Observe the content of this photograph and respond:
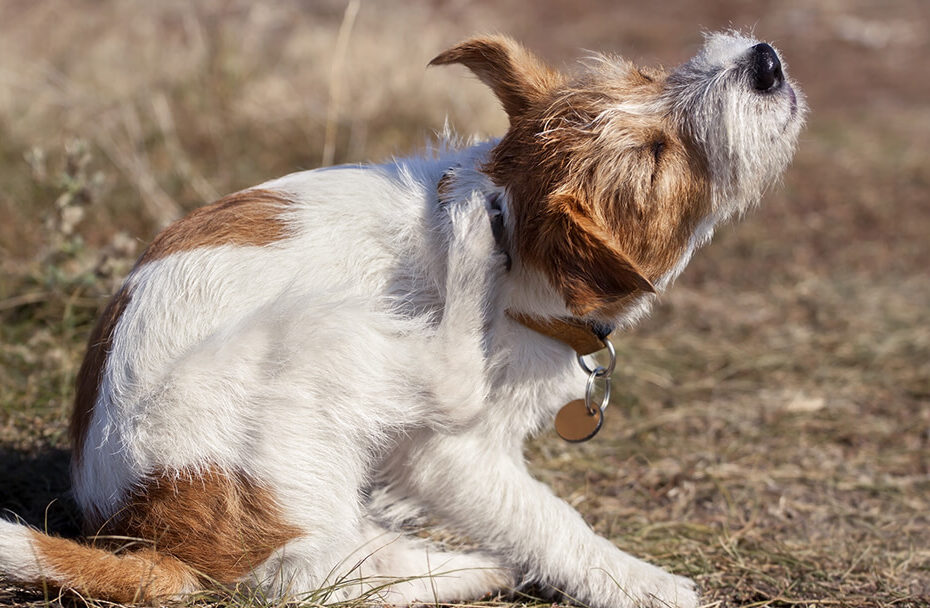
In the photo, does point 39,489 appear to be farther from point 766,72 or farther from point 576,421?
point 766,72

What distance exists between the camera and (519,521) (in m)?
2.71

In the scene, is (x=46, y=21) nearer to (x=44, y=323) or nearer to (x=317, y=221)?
(x=44, y=323)

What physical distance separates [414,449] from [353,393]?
0.36 meters

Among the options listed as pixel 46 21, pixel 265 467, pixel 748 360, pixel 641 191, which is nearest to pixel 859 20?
pixel 748 360

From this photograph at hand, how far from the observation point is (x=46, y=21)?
8297 millimetres

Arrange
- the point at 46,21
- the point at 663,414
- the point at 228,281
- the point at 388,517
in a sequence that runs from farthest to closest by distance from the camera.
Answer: the point at 46,21 < the point at 663,414 < the point at 388,517 < the point at 228,281

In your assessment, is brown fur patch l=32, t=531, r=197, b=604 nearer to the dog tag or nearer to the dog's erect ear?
the dog tag

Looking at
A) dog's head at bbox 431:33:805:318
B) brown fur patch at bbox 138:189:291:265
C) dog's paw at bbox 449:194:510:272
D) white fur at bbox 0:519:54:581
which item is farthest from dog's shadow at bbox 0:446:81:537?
dog's head at bbox 431:33:805:318

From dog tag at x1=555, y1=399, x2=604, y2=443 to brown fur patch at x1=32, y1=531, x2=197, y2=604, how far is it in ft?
4.27

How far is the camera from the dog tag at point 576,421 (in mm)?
2955

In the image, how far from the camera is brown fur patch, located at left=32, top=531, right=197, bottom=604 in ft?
7.57

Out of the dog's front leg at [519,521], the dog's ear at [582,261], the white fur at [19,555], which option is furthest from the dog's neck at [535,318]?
the white fur at [19,555]

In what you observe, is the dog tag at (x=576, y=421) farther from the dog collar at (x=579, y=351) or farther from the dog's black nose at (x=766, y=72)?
the dog's black nose at (x=766, y=72)

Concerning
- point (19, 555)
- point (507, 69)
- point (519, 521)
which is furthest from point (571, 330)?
point (19, 555)
